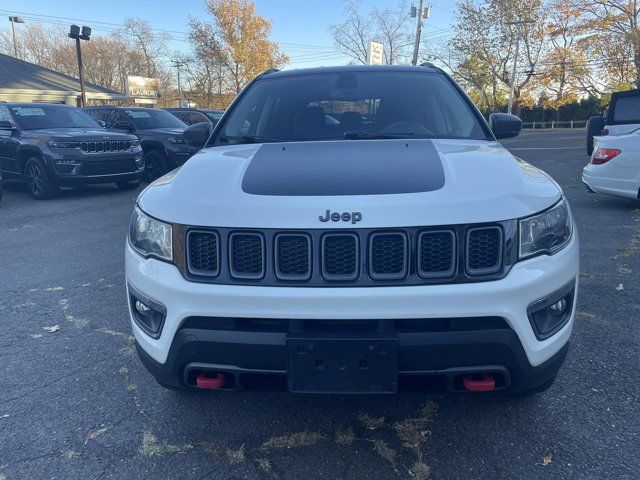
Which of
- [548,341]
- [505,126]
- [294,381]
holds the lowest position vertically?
[294,381]

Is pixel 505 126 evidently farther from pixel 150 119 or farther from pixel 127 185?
pixel 150 119

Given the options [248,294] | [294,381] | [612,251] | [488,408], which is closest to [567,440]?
[488,408]

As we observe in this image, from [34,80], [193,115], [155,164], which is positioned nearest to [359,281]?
[155,164]

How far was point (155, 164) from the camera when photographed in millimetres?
11422

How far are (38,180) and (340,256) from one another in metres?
9.29

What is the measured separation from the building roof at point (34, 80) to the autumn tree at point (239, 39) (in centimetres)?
935

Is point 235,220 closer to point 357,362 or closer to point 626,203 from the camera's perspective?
point 357,362

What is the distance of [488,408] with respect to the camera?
8.54ft

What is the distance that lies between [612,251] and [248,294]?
4.84 metres

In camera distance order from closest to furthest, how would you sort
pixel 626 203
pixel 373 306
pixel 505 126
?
pixel 373 306
pixel 505 126
pixel 626 203

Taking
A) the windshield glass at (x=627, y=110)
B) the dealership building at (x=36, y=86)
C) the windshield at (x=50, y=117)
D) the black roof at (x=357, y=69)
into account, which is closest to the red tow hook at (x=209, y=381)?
the black roof at (x=357, y=69)

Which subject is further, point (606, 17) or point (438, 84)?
point (606, 17)

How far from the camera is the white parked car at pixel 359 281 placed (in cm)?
191

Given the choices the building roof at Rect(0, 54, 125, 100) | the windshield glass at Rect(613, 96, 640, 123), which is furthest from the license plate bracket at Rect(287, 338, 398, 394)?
the building roof at Rect(0, 54, 125, 100)
